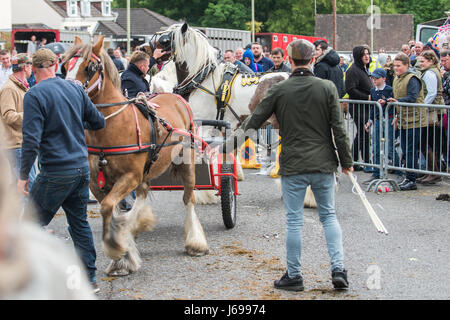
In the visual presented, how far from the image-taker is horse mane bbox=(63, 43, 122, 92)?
5383 millimetres

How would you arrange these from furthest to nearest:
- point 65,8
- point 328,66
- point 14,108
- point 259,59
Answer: point 65,8 → point 259,59 → point 328,66 → point 14,108

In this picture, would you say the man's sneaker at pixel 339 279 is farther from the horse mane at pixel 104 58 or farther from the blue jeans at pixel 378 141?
the blue jeans at pixel 378 141

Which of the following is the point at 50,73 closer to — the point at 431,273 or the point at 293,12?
the point at 431,273

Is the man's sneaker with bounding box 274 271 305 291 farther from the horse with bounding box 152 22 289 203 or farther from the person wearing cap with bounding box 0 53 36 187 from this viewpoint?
the horse with bounding box 152 22 289 203

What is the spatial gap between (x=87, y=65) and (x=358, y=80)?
7.24m

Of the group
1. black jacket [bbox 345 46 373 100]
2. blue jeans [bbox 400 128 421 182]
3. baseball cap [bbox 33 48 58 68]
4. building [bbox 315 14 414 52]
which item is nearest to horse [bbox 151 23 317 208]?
blue jeans [bbox 400 128 421 182]

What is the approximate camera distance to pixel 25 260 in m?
1.44

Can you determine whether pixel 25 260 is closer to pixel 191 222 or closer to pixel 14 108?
pixel 191 222

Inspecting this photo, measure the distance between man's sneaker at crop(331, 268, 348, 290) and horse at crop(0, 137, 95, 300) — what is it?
3639mm

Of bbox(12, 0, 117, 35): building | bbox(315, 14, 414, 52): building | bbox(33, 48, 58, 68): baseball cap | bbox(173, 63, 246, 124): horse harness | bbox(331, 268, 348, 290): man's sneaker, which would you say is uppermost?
bbox(12, 0, 117, 35): building

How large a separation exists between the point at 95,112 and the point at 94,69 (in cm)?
52

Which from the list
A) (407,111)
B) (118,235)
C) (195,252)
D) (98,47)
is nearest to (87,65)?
(98,47)

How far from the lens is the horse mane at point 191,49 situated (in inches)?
359
